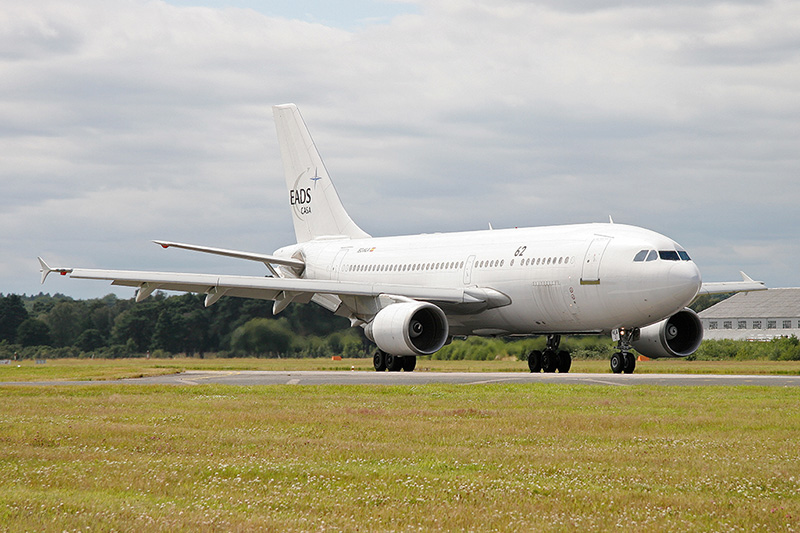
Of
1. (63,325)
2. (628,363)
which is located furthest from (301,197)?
(63,325)

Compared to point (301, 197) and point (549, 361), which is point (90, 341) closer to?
point (301, 197)

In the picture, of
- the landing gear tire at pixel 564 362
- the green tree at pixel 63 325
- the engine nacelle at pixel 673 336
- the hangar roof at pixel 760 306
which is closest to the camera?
the engine nacelle at pixel 673 336

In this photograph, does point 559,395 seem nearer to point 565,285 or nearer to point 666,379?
point 666,379

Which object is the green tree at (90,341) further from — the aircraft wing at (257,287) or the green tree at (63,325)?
the aircraft wing at (257,287)

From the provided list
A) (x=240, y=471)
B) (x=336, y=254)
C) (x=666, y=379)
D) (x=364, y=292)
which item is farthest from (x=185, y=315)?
(x=240, y=471)

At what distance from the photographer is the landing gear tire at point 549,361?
106 feet

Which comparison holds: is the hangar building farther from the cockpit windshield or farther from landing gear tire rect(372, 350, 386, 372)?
the cockpit windshield

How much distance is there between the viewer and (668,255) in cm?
2725

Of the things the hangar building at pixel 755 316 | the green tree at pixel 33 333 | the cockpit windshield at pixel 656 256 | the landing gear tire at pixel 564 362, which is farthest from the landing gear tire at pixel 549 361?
the hangar building at pixel 755 316

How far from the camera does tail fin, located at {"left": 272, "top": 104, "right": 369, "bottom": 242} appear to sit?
4288 centimetres

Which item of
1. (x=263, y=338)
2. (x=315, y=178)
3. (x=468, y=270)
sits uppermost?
(x=315, y=178)

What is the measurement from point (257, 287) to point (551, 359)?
9.20 m

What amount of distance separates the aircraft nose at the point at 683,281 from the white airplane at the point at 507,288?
30mm

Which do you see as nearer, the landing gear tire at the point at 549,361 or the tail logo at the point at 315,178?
the landing gear tire at the point at 549,361
